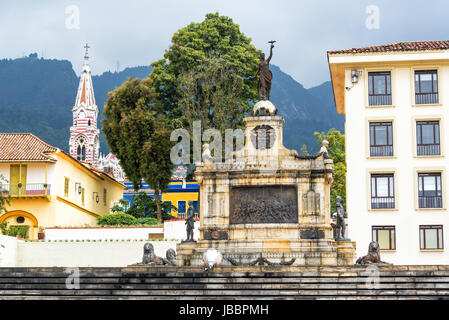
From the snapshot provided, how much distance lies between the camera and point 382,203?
127 ft

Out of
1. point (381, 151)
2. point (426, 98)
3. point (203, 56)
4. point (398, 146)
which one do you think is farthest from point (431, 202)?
point (203, 56)

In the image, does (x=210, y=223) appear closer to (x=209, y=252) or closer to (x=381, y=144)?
(x=209, y=252)

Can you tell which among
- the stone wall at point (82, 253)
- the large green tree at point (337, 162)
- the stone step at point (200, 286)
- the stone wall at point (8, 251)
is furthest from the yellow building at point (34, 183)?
the stone step at point (200, 286)

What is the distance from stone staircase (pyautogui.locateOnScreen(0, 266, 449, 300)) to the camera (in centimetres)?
2080

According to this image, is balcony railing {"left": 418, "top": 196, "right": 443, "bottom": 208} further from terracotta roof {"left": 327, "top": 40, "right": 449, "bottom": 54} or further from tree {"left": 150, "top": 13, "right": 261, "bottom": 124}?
tree {"left": 150, "top": 13, "right": 261, "bottom": 124}

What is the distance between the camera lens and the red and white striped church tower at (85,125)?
107 m

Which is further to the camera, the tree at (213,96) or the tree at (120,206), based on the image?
the tree at (120,206)

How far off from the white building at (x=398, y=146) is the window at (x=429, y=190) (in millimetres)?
51

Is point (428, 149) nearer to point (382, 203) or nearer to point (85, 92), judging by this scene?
point (382, 203)

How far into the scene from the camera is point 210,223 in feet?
93.3

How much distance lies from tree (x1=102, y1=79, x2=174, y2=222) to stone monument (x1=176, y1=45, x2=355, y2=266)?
15.9 metres

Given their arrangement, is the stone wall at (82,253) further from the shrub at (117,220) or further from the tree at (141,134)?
the tree at (141,134)

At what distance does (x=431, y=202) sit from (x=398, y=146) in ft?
10.9
